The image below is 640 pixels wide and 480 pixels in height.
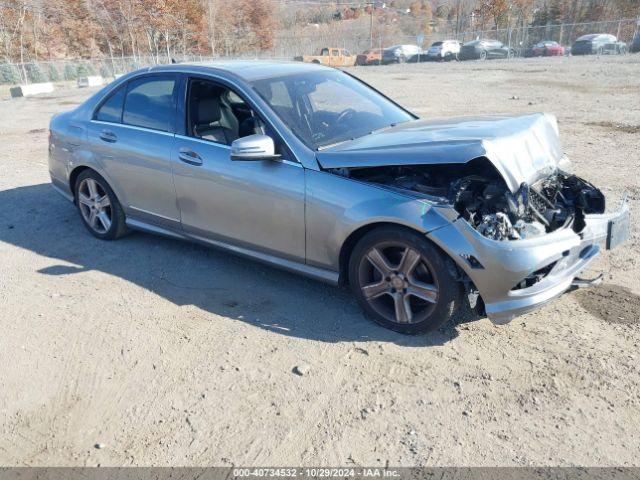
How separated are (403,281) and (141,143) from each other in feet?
8.86

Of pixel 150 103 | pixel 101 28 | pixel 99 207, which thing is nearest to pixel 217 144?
pixel 150 103

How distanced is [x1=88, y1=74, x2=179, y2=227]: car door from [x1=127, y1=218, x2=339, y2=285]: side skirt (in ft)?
0.30

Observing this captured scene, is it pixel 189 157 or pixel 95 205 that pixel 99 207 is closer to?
pixel 95 205

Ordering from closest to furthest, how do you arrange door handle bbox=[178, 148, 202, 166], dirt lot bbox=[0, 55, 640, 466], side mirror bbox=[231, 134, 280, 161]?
1. dirt lot bbox=[0, 55, 640, 466]
2. side mirror bbox=[231, 134, 280, 161]
3. door handle bbox=[178, 148, 202, 166]

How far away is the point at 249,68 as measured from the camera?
4734mm

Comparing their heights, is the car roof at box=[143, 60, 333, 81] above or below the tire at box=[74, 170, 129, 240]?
above

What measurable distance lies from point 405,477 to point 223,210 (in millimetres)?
2536

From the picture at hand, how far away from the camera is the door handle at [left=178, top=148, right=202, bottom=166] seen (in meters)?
4.49

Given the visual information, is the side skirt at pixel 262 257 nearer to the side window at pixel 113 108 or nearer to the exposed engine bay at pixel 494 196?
the exposed engine bay at pixel 494 196

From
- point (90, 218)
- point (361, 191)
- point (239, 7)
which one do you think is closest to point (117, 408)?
point (361, 191)

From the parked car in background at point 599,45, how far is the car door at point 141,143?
134 ft

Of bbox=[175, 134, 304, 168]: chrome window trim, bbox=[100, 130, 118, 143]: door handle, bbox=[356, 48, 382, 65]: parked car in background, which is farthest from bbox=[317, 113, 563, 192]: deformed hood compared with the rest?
bbox=[356, 48, 382, 65]: parked car in background

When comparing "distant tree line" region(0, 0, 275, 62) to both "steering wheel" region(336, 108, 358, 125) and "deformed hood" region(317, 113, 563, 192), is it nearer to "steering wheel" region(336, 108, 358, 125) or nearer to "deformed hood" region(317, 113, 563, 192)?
"steering wheel" region(336, 108, 358, 125)

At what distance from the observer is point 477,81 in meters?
22.2
